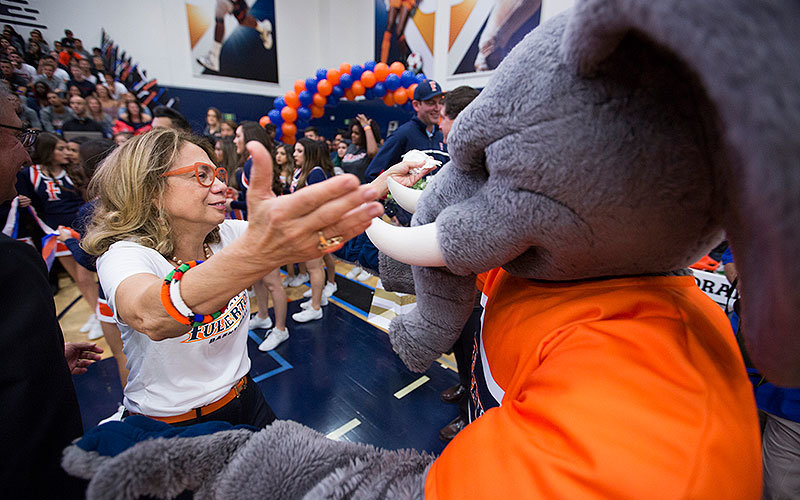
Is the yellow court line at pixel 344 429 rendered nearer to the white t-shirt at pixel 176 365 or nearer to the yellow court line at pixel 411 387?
the yellow court line at pixel 411 387

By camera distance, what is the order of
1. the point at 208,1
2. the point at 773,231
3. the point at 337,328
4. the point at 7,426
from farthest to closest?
the point at 208,1
the point at 337,328
the point at 7,426
the point at 773,231

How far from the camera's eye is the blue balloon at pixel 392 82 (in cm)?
614

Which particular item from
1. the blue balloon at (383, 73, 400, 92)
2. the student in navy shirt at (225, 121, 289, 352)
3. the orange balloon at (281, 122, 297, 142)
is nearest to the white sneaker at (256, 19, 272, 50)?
the orange balloon at (281, 122, 297, 142)

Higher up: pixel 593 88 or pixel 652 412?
pixel 593 88

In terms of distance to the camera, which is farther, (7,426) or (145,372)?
(145,372)

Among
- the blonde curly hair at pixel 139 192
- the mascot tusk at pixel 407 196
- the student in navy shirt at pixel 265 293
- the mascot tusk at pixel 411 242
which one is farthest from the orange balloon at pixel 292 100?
the mascot tusk at pixel 411 242

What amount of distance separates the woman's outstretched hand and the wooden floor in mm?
1935

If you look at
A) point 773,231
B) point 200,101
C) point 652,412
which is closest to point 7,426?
point 652,412

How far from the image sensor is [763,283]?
38cm

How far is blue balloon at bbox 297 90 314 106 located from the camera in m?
6.61

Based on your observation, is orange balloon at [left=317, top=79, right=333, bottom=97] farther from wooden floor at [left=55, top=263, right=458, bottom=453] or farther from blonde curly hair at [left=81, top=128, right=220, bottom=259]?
blonde curly hair at [left=81, top=128, right=220, bottom=259]

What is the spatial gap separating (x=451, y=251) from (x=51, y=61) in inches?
404

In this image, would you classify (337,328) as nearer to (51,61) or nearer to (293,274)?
(293,274)

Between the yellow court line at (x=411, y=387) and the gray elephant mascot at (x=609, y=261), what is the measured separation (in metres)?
2.13
